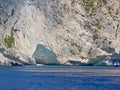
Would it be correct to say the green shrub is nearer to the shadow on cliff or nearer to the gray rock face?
the shadow on cliff

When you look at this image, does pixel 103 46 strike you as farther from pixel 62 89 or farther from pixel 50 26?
pixel 62 89

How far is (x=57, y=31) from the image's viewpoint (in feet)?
518

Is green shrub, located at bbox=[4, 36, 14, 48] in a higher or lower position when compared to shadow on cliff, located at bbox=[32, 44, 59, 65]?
higher

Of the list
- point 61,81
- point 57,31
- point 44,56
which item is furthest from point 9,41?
point 61,81

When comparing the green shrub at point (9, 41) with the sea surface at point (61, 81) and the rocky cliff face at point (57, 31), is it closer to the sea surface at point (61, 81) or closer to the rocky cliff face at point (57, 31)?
the rocky cliff face at point (57, 31)

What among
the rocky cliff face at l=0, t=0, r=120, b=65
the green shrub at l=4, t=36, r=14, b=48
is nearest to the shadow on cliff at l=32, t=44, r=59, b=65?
the rocky cliff face at l=0, t=0, r=120, b=65

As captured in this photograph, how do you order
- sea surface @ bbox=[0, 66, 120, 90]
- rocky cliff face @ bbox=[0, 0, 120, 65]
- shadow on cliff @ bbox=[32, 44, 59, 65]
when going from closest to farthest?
sea surface @ bbox=[0, 66, 120, 90] → shadow on cliff @ bbox=[32, 44, 59, 65] → rocky cliff face @ bbox=[0, 0, 120, 65]

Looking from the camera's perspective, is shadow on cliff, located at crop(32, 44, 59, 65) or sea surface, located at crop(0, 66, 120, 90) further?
shadow on cliff, located at crop(32, 44, 59, 65)

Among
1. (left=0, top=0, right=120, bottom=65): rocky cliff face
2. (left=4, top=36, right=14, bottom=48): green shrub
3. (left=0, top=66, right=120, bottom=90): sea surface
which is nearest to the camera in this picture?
(left=0, top=66, right=120, bottom=90): sea surface

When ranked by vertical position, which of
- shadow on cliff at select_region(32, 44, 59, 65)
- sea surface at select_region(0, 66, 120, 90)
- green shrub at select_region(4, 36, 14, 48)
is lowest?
sea surface at select_region(0, 66, 120, 90)

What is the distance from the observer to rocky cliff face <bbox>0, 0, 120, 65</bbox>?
148 m

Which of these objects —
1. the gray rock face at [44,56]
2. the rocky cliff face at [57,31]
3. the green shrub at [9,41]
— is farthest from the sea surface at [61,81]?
the green shrub at [9,41]

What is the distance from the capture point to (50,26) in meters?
158

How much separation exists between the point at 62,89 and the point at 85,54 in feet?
322
